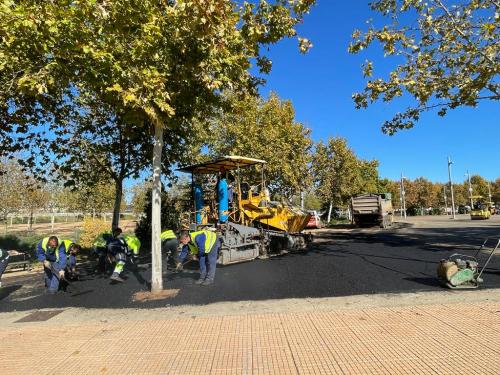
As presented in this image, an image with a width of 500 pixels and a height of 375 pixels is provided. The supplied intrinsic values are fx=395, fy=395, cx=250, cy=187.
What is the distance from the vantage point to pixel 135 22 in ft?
22.4

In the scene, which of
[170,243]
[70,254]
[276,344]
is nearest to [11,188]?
[170,243]

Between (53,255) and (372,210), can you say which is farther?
(372,210)

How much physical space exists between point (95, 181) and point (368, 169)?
41559 millimetres

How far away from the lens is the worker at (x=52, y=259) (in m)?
8.38

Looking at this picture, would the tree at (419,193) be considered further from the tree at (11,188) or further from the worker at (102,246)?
the worker at (102,246)

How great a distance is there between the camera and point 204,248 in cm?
840

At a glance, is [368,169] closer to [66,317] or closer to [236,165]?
[236,165]

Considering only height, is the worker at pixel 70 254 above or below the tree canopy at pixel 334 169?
below

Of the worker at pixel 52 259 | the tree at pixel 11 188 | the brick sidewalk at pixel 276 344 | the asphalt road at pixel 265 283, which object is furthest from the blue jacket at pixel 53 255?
the tree at pixel 11 188

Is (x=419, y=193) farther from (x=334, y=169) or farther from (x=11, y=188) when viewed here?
(x=11, y=188)

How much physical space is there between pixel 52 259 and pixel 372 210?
2408 cm

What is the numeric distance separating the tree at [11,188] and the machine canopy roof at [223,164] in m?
18.8

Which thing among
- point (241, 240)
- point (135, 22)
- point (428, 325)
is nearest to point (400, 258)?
point (241, 240)

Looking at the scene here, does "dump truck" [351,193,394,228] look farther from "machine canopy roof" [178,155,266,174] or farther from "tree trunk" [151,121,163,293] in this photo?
"tree trunk" [151,121,163,293]
